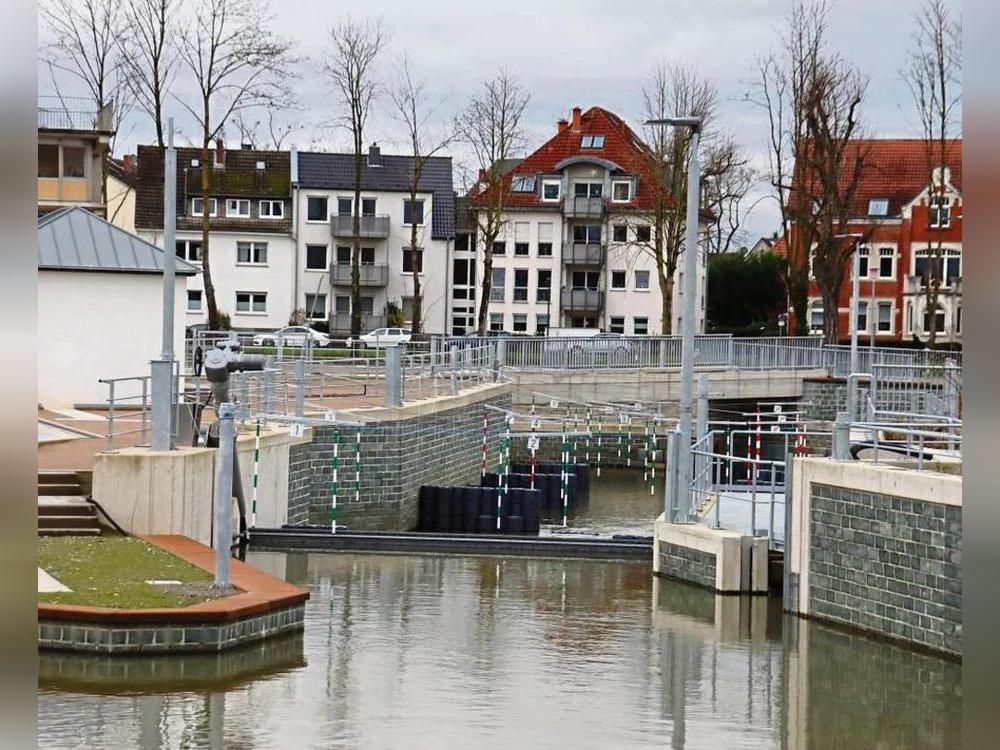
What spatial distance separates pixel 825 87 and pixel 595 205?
25.9 m

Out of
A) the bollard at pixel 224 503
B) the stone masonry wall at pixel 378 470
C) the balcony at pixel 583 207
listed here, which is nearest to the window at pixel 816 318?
the balcony at pixel 583 207

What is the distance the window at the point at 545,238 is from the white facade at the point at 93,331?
2209 inches

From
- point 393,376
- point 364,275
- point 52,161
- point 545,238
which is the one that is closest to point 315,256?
point 364,275

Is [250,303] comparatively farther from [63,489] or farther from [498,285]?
[63,489]

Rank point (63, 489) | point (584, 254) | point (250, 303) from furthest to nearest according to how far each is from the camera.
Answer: point (584, 254), point (250, 303), point (63, 489)

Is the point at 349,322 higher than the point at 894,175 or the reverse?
the reverse

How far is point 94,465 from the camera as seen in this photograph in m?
17.0

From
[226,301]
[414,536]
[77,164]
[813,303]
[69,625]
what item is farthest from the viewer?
[813,303]

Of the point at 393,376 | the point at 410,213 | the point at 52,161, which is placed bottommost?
the point at 393,376

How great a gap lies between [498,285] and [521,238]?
3016 mm

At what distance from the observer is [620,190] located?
278 feet

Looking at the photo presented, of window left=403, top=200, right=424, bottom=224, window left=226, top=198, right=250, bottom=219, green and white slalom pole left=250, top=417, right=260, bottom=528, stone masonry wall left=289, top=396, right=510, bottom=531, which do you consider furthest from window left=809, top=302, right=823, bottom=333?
green and white slalom pole left=250, top=417, right=260, bottom=528
